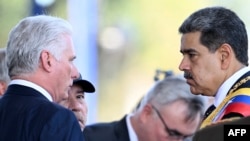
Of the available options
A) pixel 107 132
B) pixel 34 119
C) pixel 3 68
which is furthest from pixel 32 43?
pixel 107 132

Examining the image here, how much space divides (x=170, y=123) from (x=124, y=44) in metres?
4.28

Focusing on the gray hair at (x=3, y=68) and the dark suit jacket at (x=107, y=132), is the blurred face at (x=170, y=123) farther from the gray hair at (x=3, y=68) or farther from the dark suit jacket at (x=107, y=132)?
the gray hair at (x=3, y=68)

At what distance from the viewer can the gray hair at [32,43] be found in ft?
12.2

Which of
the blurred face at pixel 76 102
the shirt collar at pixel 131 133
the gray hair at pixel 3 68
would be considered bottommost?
the shirt collar at pixel 131 133

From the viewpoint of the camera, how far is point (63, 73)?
3771 millimetres

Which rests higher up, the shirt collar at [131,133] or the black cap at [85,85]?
the black cap at [85,85]

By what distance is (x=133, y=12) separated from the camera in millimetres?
9391

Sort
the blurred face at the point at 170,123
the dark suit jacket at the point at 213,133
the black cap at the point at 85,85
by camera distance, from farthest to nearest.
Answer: the blurred face at the point at 170,123 < the black cap at the point at 85,85 < the dark suit jacket at the point at 213,133

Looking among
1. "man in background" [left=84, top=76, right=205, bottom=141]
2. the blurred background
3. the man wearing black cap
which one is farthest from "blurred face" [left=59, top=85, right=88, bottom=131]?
the blurred background

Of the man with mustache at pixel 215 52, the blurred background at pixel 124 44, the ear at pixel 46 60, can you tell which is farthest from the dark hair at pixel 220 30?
the blurred background at pixel 124 44

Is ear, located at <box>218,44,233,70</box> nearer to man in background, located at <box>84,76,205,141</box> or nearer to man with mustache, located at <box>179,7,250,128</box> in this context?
man with mustache, located at <box>179,7,250,128</box>

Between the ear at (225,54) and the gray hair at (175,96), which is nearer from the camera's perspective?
the ear at (225,54)

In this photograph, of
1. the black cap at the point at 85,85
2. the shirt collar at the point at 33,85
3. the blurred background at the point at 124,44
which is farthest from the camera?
the blurred background at the point at 124,44

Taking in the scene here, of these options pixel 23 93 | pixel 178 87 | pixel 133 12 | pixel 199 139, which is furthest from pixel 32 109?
pixel 133 12
